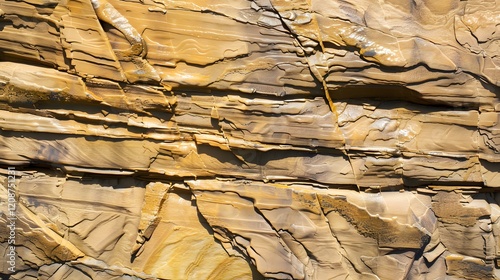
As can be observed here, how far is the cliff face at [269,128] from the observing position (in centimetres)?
254

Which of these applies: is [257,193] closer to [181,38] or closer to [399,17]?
[181,38]

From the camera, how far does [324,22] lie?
254 centimetres

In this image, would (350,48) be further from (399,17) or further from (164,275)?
(164,275)

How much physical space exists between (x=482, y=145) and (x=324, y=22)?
109 centimetres

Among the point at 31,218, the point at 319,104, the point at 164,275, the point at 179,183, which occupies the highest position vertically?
the point at 319,104

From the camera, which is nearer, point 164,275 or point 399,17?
point 399,17

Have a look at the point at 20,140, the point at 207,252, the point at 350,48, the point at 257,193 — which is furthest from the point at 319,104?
the point at 20,140

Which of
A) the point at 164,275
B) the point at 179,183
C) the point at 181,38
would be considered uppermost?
the point at 181,38

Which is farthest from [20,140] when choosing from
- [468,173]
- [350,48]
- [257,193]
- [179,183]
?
[468,173]

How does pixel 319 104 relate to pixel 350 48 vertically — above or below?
below

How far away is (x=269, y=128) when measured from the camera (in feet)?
8.68

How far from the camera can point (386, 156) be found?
103 inches

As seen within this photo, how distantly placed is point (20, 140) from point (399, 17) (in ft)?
7.43

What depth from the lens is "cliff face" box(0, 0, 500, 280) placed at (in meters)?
2.54
